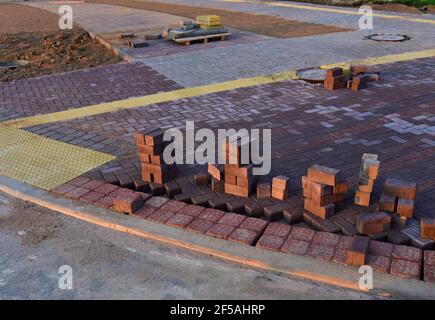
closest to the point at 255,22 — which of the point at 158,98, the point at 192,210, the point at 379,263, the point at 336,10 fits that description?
the point at 336,10

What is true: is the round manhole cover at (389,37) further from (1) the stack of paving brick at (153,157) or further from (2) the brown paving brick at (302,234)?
(2) the brown paving brick at (302,234)

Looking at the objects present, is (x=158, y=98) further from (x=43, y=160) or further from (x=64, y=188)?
(x=64, y=188)

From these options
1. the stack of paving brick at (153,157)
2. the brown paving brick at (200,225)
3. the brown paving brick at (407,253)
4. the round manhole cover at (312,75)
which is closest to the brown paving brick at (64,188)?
the stack of paving brick at (153,157)

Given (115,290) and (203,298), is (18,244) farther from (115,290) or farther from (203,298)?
(203,298)

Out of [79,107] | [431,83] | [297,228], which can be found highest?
[431,83]

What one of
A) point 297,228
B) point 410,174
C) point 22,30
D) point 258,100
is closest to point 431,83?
point 258,100

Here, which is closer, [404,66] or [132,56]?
[404,66]

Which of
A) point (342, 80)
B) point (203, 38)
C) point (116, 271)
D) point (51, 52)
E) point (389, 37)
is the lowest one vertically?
point (116, 271)
